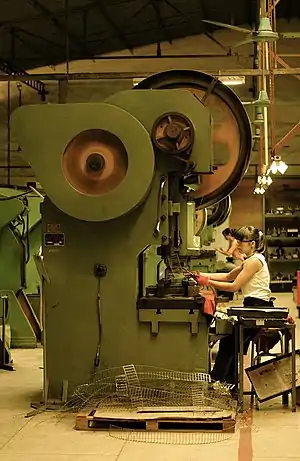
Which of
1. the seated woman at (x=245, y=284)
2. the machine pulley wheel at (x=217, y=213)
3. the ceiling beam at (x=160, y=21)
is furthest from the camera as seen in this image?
the ceiling beam at (x=160, y=21)

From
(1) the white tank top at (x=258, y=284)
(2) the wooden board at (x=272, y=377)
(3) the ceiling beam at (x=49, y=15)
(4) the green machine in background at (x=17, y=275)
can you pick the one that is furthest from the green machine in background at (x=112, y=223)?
(3) the ceiling beam at (x=49, y=15)

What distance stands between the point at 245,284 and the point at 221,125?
1.21 m

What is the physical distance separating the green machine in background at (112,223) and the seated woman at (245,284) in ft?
1.61

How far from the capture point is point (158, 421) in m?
4.71

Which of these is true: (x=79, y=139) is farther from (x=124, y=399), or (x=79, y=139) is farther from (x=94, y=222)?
(x=124, y=399)

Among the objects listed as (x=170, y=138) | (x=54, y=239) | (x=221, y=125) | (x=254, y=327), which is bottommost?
(x=254, y=327)

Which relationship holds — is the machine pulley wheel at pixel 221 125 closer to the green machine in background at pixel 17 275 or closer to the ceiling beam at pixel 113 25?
the green machine in background at pixel 17 275

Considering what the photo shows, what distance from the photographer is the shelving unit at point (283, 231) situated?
1717 cm

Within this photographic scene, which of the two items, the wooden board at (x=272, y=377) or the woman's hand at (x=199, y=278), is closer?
the wooden board at (x=272, y=377)

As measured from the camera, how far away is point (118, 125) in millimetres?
5008

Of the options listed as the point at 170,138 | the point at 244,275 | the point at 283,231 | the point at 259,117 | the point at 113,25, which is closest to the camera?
the point at 170,138

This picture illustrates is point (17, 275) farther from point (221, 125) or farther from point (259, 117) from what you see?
point (259, 117)

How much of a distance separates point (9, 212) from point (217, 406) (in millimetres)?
3713

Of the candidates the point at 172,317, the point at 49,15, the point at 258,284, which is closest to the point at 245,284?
the point at 258,284
